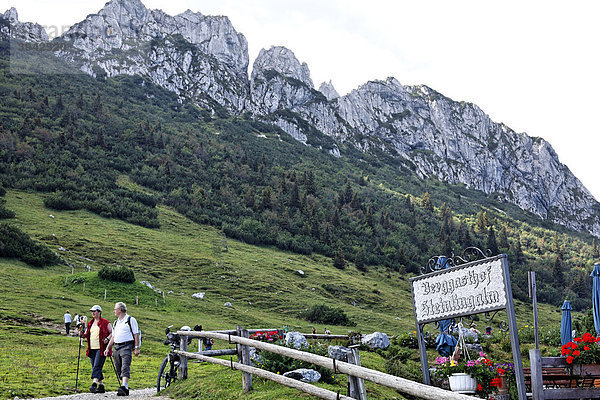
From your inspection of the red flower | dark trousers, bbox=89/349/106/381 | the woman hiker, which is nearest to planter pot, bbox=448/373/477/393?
the red flower

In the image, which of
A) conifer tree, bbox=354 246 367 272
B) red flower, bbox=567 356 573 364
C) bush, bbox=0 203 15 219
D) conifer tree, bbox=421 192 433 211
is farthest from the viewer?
conifer tree, bbox=421 192 433 211

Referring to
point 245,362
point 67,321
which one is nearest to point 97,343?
point 245,362

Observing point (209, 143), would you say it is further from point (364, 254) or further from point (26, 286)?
point (26, 286)

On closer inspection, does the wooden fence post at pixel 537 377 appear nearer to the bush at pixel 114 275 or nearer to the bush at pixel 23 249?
the bush at pixel 114 275

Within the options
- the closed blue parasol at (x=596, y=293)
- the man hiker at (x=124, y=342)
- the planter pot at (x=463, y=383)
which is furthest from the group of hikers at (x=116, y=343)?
the closed blue parasol at (x=596, y=293)

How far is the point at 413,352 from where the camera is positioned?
21469mm

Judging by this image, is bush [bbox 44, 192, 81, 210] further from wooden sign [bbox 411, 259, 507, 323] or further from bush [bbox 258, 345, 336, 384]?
wooden sign [bbox 411, 259, 507, 323]

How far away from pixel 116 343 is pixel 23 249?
46949 millimetres

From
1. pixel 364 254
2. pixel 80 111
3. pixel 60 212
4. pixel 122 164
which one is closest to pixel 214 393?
pixel 60 212

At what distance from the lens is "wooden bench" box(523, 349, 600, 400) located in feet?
28.1

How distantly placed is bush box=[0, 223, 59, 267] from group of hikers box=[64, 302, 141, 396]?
145 ft

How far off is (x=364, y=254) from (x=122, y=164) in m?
58.3

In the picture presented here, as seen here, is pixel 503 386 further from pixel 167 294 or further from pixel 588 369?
pixel 167 294

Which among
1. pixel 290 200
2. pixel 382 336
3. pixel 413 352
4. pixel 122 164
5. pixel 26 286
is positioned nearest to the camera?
pixel 413 352
